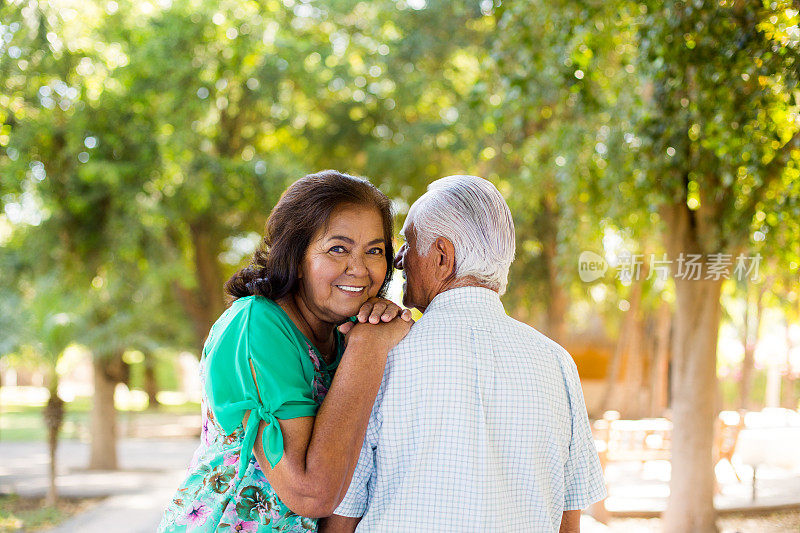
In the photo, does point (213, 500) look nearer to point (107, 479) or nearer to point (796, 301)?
point (796, 301)

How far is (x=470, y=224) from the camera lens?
1.63 metres

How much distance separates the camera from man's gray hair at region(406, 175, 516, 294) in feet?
5.35

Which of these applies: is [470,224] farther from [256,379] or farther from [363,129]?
[363,129]

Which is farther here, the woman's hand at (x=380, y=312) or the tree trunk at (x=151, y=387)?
the tree trunk at (x=151, y=387)

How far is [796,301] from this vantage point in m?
5.96

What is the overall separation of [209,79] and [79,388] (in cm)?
2691

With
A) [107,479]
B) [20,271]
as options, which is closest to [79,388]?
[107,479]

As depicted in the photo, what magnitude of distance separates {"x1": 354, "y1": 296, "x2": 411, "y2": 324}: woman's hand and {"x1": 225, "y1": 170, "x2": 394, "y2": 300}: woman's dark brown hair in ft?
0.63

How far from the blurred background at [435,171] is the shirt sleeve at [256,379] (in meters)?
2.60

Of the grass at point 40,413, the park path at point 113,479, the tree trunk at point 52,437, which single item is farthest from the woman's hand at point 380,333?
the grass at point 40,413

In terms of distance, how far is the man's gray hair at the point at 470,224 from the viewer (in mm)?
1631

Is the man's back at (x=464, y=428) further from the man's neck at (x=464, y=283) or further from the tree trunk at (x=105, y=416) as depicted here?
the tree trunk at (x=105, y=416)

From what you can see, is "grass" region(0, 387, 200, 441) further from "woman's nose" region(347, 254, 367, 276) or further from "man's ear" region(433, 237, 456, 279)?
"man's ear" region(433, 237, 456, 279)

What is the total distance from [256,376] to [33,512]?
9091mm
